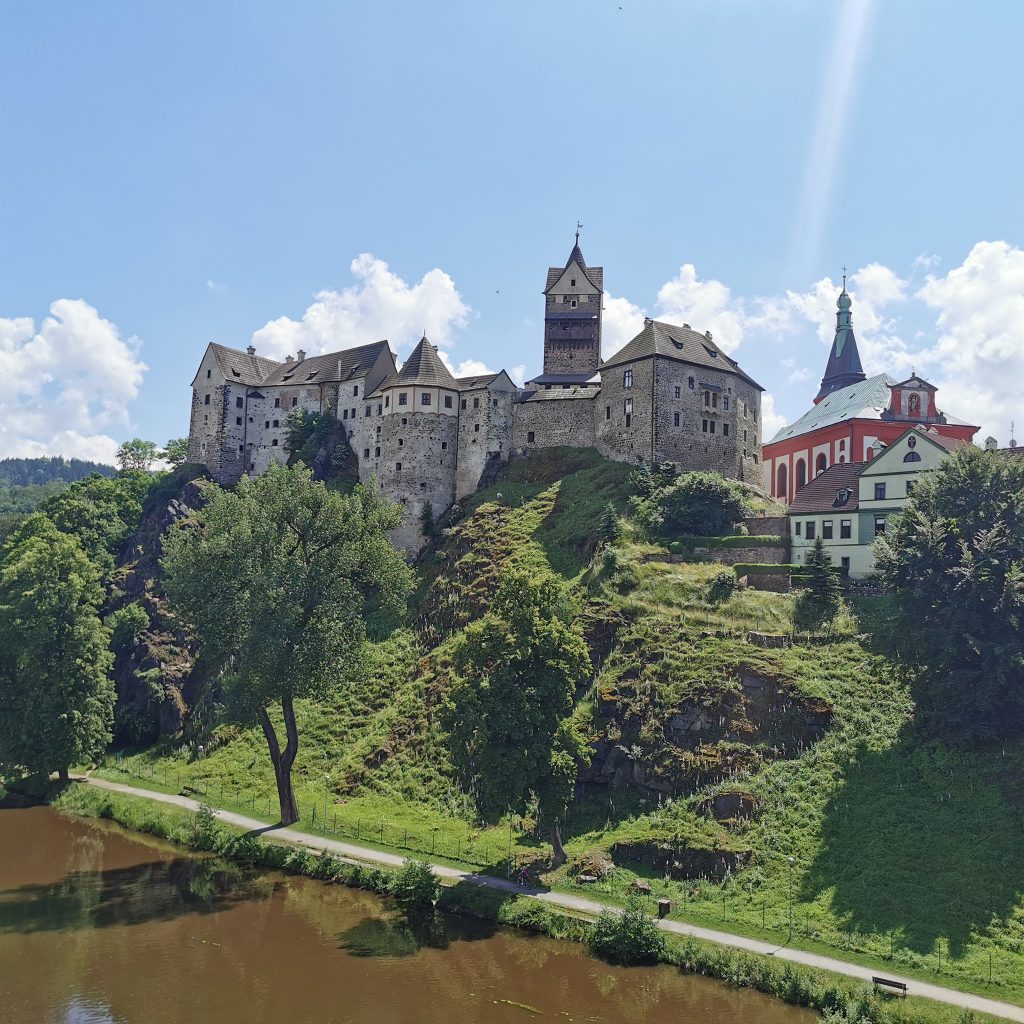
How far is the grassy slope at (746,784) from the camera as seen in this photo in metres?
30.0

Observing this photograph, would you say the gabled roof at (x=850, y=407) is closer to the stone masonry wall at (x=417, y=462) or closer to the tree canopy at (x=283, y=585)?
the stone masonry wall at (x=417, y=462)

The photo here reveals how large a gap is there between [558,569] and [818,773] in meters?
25.0

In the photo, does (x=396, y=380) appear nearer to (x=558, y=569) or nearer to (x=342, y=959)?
(x=558, y=569)

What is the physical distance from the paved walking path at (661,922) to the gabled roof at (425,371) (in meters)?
39.2

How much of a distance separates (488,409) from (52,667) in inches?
1493

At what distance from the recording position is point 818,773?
124 feet

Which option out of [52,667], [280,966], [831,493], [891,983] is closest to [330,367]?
[52,667]

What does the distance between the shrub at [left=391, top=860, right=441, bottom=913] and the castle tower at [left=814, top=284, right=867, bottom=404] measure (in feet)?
258

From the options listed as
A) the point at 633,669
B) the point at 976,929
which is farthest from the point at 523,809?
the point at 976,929

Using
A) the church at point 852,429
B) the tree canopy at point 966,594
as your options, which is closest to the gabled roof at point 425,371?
the church at point 852,429

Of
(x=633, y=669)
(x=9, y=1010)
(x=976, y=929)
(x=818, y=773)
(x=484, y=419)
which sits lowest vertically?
(x=9, y=1010)

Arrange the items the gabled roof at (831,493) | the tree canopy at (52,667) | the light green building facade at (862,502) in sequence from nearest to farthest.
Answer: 1. the tree canopy at (52,667)
2. the light green building facade at (862,502)
3. the gabled roof at (831,493)

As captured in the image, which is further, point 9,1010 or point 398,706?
point 398,706

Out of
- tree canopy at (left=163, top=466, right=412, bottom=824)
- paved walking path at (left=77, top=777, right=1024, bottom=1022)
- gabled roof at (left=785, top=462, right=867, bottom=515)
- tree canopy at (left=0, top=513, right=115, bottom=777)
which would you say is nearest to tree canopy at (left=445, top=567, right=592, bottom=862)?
paved walking path at (left=77, top=777, right=1024, bottom=1022)
